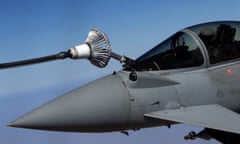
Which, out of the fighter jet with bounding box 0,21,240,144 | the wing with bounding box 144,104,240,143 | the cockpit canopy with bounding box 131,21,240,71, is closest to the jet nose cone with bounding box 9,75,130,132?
the fighter jet with bounding box 0,21,240,144

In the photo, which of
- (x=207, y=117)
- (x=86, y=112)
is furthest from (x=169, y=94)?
(x=86, y=112)

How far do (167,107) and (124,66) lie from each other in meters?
1.64

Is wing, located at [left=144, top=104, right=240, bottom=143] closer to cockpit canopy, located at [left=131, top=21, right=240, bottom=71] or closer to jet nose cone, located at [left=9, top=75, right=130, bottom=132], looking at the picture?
jet nose cone, located at [left=9, top=75, right=130, bottom=132]

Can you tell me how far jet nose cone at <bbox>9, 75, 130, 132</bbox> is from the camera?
23.2 feet

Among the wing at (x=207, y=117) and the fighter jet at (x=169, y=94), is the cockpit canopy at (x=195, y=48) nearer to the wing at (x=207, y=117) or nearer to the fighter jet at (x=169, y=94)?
the fighter jet at (x=169, y=94)

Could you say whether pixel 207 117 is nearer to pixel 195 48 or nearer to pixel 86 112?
pixel 195 48

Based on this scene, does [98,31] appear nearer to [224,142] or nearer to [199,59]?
[199,59]

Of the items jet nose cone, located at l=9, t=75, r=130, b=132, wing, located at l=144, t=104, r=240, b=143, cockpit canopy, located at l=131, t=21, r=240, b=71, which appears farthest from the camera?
cockpit canopy, located at l=131, t=21, r=240, b=71

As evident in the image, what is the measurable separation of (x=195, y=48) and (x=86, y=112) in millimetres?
2818

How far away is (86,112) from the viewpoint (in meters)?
7.15

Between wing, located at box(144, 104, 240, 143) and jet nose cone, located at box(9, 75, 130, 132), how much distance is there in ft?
1.86

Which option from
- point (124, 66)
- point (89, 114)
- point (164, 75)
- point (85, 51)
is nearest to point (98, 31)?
point (85, 51)

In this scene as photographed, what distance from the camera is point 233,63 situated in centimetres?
845

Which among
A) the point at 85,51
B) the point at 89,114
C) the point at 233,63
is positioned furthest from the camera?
the point at 85,51
